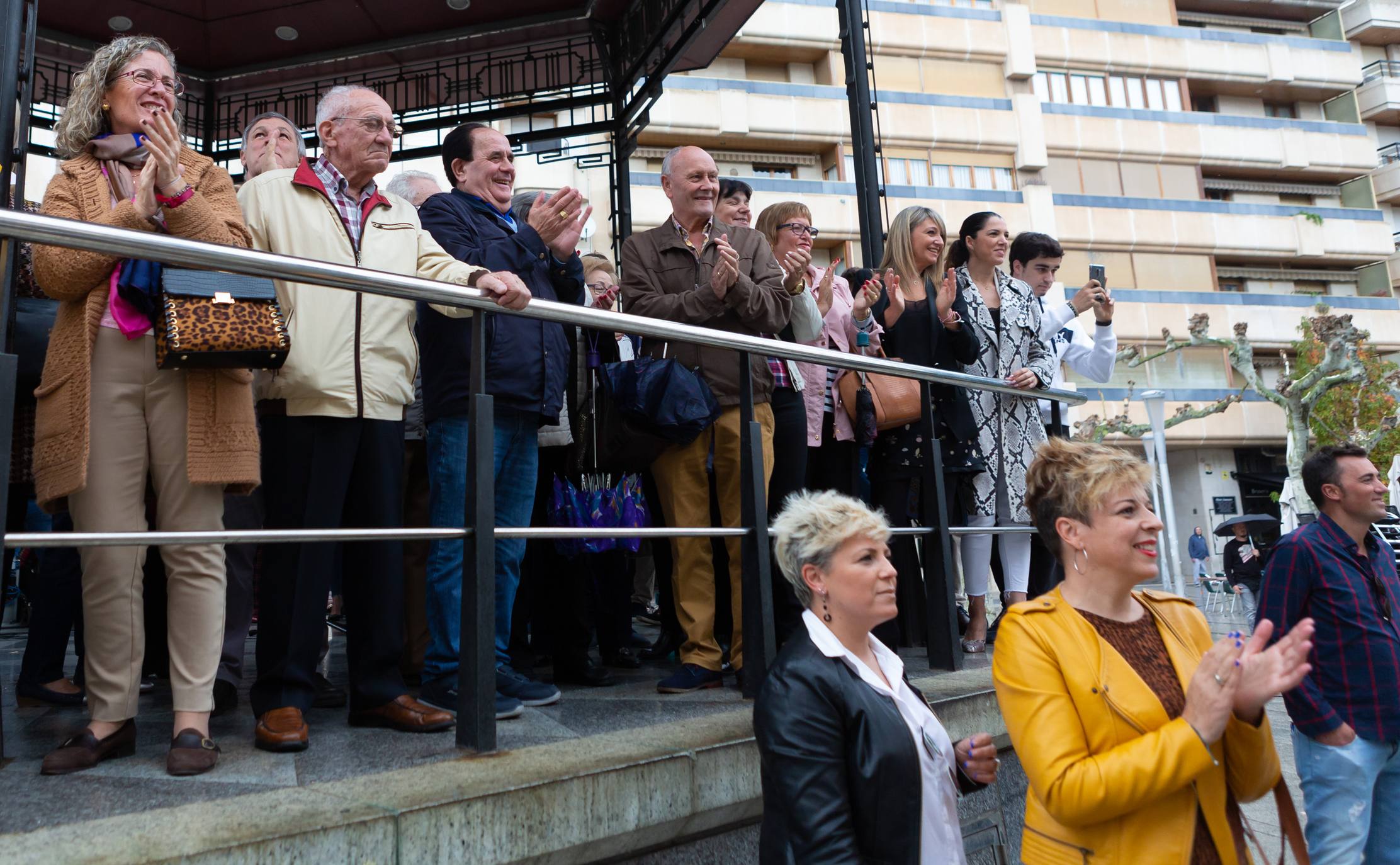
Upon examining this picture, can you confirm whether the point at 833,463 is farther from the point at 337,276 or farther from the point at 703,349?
the point at 337,276

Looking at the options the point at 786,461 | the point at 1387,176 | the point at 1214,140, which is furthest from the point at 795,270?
the point at 1387,176

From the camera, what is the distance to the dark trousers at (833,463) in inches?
175

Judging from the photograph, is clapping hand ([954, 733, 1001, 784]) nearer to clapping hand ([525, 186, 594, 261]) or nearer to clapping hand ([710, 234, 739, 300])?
clapping hand ([710, 234, 739, 300])

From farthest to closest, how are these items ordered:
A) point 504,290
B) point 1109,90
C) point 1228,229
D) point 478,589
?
point 1109,90 → point 1228,229 → point 504,290 → point 478,589

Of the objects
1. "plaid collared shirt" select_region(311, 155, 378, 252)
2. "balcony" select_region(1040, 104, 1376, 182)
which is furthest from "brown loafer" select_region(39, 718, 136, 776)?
"balcony" select_region(1040, 104, 1376, 182)

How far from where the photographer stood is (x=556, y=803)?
2262 mm

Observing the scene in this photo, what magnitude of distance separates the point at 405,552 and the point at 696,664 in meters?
1.11

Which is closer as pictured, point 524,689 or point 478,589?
point 478,589

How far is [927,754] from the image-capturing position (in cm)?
238

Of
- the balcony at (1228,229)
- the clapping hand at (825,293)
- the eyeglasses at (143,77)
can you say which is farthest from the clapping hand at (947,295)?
the balcony at (1228,229)

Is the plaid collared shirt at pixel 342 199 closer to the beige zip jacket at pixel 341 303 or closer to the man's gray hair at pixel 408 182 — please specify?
the beige zip jacket at pixel 341 303

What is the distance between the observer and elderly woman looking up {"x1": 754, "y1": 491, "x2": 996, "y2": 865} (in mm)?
2207

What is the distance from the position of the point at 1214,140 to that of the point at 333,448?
118 feet

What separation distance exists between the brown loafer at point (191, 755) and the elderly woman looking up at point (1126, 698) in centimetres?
176
